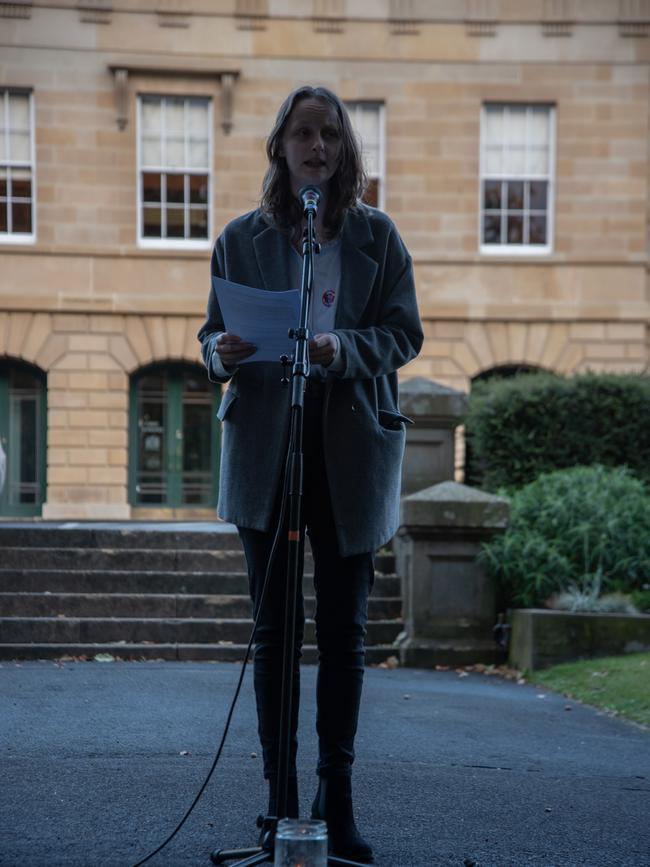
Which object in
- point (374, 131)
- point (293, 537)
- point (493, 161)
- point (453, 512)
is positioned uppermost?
point (374, 131)

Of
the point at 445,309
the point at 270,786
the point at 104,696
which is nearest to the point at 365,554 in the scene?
the point at 270,786

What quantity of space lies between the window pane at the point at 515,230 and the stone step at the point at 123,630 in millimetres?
12769

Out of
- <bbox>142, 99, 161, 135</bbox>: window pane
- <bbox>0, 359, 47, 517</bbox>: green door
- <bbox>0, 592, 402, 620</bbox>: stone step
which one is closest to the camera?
<bbox>0, 592, 402, 620</bbox>: stone step

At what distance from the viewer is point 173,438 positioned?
20734mm

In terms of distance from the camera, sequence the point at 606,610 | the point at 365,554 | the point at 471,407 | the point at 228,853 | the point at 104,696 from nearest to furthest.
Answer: the point at 228,853 → the point at 365,554 → the point at 104,696 → the point at 606,610 → the point at 471,407

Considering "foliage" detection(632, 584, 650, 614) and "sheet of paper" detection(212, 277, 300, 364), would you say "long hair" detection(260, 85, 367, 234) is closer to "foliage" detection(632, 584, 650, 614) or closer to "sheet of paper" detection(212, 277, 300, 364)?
"sheet of paper" detection(212, 277, 300, 364)

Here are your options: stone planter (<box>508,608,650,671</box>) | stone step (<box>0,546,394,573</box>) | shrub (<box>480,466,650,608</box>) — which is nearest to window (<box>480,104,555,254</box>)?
shrub (<box>480,466,650,608</box>)

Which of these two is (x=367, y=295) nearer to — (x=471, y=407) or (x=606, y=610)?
(x=606, y=610)

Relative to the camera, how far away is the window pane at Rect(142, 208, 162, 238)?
67.5 ft

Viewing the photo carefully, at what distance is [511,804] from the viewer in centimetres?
425

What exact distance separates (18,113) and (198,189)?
127 inches

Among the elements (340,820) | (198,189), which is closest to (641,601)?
A: (340,820)

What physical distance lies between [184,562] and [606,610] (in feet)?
11.7

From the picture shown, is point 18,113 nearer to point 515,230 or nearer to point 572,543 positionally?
point 515,230
